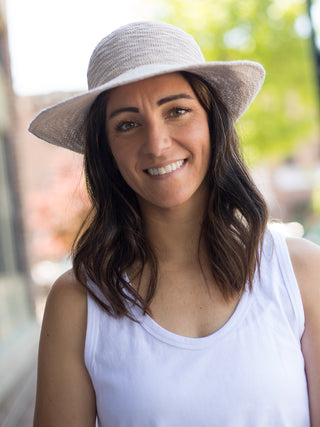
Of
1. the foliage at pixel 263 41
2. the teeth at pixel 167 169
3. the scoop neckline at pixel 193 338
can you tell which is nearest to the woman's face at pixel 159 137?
the teeth at pixel 167 169

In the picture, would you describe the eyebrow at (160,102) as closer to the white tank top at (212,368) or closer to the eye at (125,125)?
the eye at (125,125)

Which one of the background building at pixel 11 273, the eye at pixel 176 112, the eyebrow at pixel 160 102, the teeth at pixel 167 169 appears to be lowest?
the background building at pixel 11 273

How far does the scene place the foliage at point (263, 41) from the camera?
11.2m

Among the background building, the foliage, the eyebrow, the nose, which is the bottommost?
the background building

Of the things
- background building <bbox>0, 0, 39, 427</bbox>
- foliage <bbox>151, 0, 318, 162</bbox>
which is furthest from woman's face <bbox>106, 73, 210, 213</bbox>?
foliage <bbox>151, 0, 318, 162</bbox>

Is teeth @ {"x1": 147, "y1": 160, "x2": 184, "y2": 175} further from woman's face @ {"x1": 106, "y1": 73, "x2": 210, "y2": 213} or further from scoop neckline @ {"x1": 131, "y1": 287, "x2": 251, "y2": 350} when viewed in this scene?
scoop neckline @ {"x1": 131, "y1": 287, "x2": 251, "y2": 350}

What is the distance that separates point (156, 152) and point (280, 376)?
766mm

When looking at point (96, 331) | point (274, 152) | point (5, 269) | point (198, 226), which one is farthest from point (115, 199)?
point (274, 152)

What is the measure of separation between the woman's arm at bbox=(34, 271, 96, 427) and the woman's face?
443 millimetres

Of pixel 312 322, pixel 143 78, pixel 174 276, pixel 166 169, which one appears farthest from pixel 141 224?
pixel 312 322

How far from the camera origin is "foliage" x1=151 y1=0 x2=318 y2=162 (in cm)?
1122

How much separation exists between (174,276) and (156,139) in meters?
0.49

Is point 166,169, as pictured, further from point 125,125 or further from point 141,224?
point 141,224

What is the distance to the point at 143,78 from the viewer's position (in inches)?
64.4
